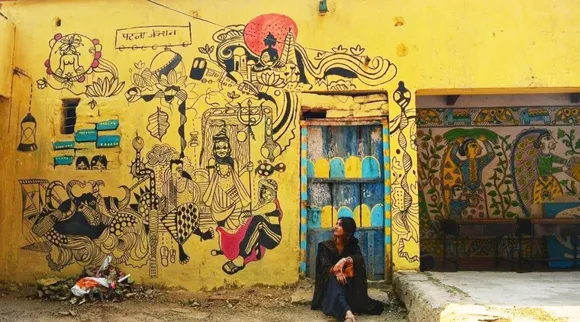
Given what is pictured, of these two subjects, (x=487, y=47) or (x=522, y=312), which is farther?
(x=487, y=47)

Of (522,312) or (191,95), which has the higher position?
(191,95)

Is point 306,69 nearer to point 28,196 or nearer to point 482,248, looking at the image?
point 28,196

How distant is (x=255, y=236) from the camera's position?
5875 mm

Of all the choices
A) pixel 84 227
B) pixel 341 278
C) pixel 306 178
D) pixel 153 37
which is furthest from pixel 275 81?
pixel 84 227

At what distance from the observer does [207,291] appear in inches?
231

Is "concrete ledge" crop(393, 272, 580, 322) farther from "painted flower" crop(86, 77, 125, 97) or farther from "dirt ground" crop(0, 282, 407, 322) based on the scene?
"painted flower" crop(86, 77, 125, 97)

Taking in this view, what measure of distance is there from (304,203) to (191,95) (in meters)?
1.97

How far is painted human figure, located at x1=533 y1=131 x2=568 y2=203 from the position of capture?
26.2ft

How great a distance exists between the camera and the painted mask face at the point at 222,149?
19.7ft

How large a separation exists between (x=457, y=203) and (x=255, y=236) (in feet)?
12.9

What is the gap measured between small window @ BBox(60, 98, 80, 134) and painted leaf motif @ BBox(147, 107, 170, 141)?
3.41ft

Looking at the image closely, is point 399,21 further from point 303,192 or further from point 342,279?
point 342,279

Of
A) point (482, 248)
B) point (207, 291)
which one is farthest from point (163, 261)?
point (482, 248)

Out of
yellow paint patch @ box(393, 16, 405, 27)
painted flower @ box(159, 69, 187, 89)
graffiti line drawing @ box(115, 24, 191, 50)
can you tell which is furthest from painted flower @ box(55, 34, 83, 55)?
yellow paint patch @ box(393, 16, 405, 27)
